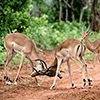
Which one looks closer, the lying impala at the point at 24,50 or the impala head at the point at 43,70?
the impala head at the point at 43,70

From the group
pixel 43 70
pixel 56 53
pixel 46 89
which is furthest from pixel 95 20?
pixel 46 89

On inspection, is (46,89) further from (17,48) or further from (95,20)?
(95,20)

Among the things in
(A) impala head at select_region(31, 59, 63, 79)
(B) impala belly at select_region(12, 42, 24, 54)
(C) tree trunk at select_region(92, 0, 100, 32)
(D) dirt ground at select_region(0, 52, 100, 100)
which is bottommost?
(D) dirt ground at select_region(0, 52, 100, 100)

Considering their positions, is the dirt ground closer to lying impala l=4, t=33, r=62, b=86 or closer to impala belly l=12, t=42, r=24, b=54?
lying impala l=4, t=33, r=62, b=86

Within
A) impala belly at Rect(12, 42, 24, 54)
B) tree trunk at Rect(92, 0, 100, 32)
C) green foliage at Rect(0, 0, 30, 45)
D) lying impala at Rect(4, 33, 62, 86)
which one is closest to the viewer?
lying impala at Rect(4, 33, 62, 86)

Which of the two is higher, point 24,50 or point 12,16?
point 12,16

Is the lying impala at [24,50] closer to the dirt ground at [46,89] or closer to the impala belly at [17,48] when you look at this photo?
the impala belly at [17,48]

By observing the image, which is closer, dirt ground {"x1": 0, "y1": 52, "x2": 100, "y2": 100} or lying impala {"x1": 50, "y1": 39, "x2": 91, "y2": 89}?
dirt ground {"x1": 0, "y1": 52, "x2": 100, "y2": 100}

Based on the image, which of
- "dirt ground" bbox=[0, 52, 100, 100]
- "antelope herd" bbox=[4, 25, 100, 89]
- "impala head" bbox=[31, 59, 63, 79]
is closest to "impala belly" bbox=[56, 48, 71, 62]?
"antelope herd" bbox=[4, 25, 100, 89]

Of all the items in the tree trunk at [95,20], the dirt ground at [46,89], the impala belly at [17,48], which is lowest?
the dirt ground at [46,89]

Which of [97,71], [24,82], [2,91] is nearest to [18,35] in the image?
[24,82]

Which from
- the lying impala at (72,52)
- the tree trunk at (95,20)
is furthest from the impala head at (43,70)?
the tree trunk at (95,20)

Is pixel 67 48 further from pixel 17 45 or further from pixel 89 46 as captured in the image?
pixel 17 45

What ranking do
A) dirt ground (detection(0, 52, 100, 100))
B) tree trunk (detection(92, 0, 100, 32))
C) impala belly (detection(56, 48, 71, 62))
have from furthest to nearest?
tree trunk (detection(92, 0, 100, 32))
impala belly (detection(56, 48, 71, 62))
dirt ground (detection(0, 52, 100, 100))
